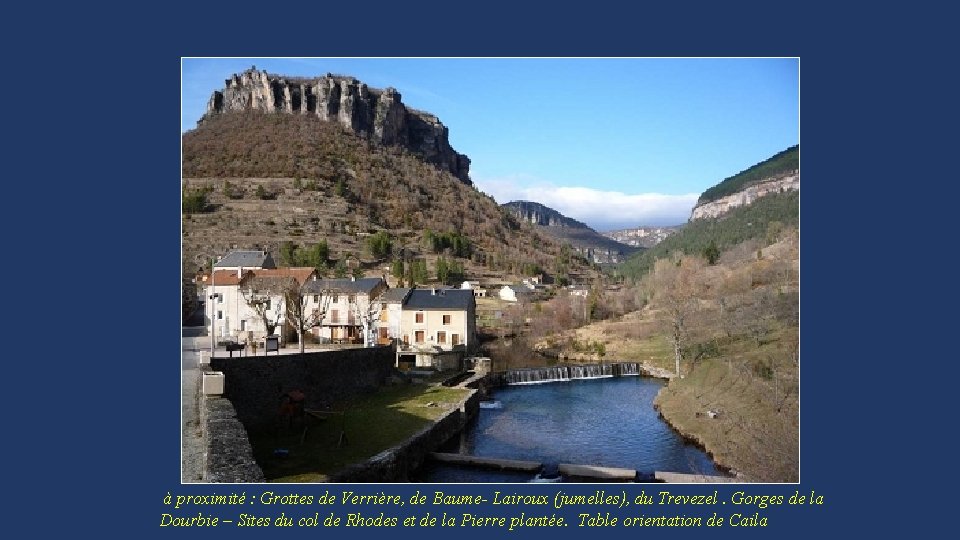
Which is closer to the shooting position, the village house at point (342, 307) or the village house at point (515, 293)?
the village house at point (342, 307)

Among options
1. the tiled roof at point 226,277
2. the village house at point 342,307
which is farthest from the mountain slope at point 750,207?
the tiled roof at point 226,277

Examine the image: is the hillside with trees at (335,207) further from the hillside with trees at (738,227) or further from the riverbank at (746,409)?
the riverbank at (746,409)

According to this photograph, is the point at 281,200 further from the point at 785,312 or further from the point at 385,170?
the point at 785,312

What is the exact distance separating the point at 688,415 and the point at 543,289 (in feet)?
93.1

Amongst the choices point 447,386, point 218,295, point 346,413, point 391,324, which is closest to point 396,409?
point 346,413

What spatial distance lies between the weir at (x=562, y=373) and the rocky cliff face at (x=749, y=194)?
6.80m

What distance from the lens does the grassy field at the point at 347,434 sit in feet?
37.0

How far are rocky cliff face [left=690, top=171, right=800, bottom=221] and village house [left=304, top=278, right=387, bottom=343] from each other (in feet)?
41.2

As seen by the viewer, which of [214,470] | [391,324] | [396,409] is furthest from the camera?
[391,324]

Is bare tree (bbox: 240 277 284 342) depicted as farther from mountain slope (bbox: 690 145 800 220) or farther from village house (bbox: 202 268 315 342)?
mountain slope (bbox: 690 145 800 220)

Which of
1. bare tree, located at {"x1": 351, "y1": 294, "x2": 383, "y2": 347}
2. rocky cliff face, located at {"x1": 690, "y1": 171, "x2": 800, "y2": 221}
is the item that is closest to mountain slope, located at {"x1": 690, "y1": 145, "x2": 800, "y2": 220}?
rocky cliff face, located at {"x1": 690, "y1": 171, "x2": 800, "y2": 221}

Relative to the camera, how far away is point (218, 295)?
717 inches

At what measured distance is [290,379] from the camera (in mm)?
14820

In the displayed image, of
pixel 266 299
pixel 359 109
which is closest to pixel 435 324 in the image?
pixel 266 299
